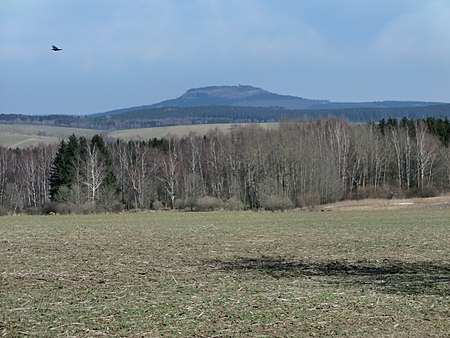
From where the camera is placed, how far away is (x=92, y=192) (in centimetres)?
8325

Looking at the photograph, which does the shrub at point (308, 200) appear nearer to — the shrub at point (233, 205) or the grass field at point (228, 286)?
the shrub at point (233, 205)

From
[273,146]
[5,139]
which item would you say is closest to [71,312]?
[273,146]

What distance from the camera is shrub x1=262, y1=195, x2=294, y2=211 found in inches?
2970

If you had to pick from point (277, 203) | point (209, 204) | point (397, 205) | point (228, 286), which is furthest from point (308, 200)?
point (228, 286)

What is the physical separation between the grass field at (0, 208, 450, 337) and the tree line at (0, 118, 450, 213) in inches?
1924

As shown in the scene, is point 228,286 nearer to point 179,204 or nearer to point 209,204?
point 209,204

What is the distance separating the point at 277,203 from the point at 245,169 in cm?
1650

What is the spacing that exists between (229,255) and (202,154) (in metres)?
79.4

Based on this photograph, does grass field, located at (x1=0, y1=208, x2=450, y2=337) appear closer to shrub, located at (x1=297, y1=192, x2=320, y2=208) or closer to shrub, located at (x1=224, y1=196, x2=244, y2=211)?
shrub, located at (x1=224, y1=196, x2=244, y2=211)

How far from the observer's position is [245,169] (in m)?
91.8

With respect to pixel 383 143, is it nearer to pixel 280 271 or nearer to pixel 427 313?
pixel 280 271

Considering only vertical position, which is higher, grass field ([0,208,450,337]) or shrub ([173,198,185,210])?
grass field ([0,208,450,337])

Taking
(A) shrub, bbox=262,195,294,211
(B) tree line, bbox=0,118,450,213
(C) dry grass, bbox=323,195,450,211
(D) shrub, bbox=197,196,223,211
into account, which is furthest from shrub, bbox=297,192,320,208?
(D) shrub, bbox=197,196,223,211

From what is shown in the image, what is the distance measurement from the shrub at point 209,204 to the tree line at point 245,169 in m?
0.17
